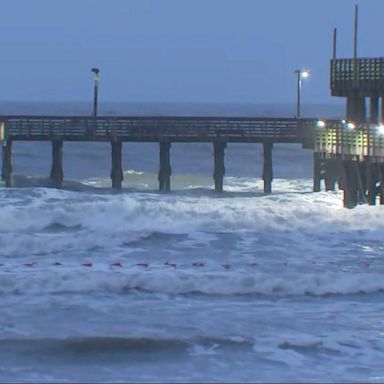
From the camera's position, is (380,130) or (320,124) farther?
(320,124)

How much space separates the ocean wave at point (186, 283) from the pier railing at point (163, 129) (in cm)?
2757

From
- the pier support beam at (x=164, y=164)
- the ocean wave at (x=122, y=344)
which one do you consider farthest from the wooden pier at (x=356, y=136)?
the ocean wave at (x=122, y=344)

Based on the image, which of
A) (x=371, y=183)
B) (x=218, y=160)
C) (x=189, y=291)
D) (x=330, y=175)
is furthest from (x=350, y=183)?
(x=189, y=291)

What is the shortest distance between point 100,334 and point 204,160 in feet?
254

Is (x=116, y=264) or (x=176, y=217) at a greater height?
(x=176, y=217)

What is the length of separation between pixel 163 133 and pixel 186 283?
94.0 ft

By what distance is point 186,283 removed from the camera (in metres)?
27.7

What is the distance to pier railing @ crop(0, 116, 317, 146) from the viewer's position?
55.8m

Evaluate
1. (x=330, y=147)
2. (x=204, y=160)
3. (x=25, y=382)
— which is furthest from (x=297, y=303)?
(x=204, y=160)

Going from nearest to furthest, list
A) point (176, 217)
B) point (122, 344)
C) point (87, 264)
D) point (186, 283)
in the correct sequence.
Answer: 1. point (122, 344)
2. point (186, 283)
3. point (87, 264)
4. point (176, 217)

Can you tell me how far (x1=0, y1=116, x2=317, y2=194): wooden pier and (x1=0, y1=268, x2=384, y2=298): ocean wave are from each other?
2749cm

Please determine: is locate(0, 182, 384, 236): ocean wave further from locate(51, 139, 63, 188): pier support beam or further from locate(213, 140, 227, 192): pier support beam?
locate(51, 139, 63, 188): pier support beam

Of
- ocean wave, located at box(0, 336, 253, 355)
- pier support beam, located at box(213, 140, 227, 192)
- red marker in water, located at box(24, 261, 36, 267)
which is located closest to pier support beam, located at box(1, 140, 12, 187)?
pier support beam, located at box(213, 140, 227, 192)

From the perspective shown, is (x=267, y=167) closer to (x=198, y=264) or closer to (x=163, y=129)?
(x=163, y=129)
